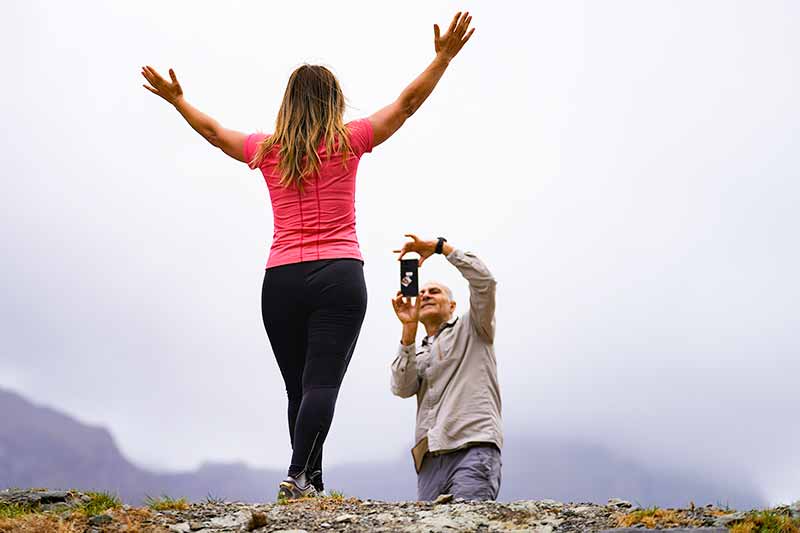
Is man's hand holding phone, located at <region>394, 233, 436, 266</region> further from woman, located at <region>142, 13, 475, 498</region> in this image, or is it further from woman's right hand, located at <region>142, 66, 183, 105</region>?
woman's right hand, located at <region>142, 66, 183, 105</region>

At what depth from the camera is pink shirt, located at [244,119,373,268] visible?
914 centimetres

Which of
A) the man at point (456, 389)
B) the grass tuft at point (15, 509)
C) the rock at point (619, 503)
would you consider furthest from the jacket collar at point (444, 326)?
the grass tuft at point (15, 509)

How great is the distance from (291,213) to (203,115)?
4.71 feet

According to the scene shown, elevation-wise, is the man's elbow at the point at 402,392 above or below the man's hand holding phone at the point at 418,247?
below

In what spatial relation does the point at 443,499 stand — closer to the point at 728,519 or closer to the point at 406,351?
the point at 406,351

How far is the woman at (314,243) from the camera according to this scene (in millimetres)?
9008

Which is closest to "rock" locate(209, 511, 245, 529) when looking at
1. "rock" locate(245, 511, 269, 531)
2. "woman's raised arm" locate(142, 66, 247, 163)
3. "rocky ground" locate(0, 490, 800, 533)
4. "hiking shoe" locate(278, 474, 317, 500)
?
"rocky ground" locate(0, 490, 800, 533)

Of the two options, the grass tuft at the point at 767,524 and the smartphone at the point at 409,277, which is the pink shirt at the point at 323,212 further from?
the grass tuft at the point at 767,524

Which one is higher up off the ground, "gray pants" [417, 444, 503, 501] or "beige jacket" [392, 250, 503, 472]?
"beige jacket" [392, 250, 503, 472]

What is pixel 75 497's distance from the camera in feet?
31.2

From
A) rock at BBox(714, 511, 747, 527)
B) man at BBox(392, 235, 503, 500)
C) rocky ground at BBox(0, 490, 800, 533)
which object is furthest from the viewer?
man at BBox(392, 235, 503, 500)

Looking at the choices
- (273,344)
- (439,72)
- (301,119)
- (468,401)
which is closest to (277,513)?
(273,344)

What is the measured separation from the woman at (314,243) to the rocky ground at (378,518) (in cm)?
52

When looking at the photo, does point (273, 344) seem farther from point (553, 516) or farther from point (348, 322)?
point (553, 516)
